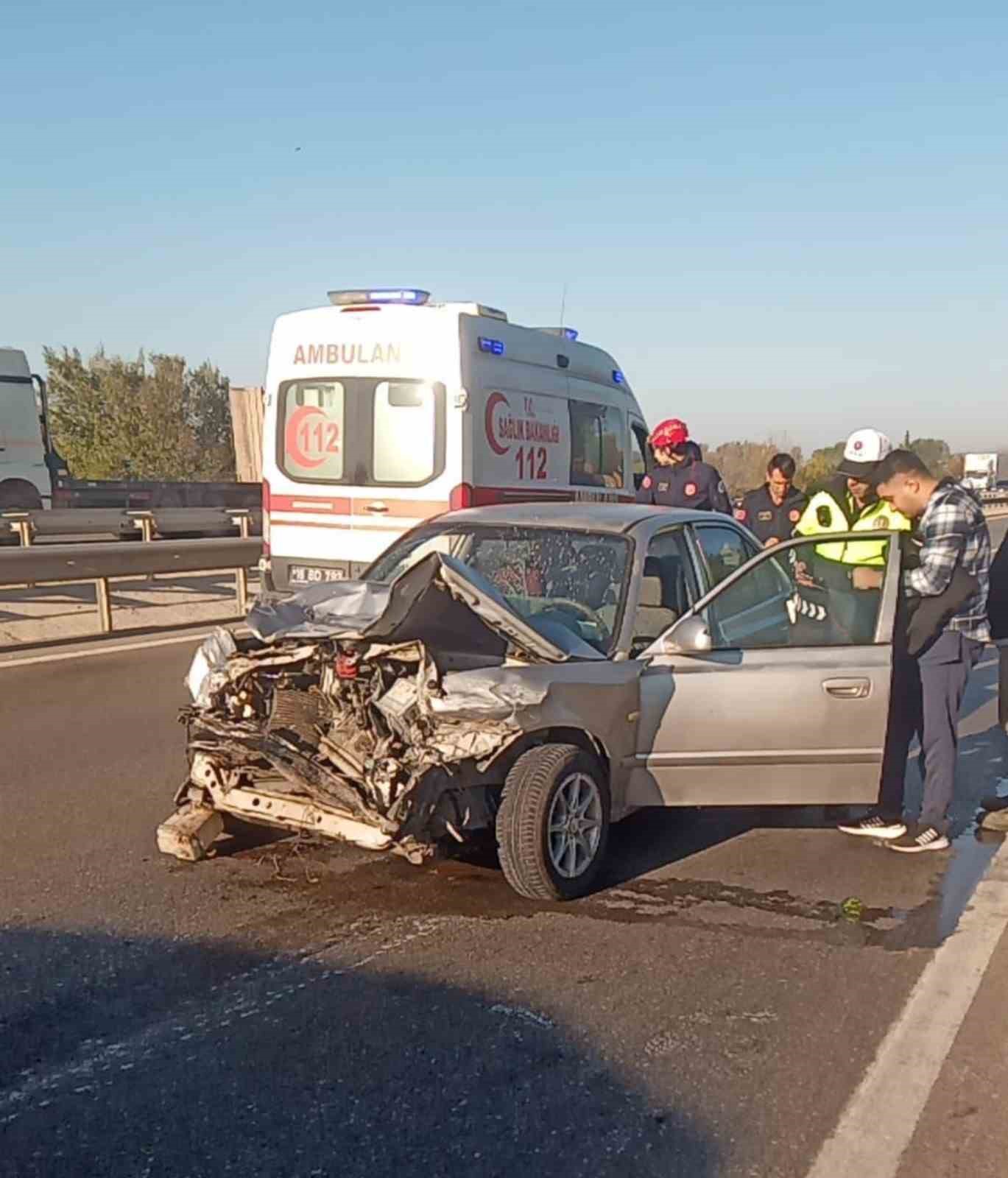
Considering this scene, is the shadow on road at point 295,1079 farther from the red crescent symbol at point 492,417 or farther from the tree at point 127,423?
the tree at point 127,423

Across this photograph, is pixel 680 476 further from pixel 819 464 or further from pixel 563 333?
pixel 819 464

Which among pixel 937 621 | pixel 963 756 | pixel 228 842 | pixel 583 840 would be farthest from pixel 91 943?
pixel 963 756

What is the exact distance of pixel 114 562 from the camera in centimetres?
1146

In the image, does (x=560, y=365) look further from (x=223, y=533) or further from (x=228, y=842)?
(x=223, y=533)

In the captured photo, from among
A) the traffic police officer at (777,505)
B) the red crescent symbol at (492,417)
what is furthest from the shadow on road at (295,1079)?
the red crescent symbol at (492,417)

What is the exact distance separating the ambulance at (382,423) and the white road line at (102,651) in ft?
5.62

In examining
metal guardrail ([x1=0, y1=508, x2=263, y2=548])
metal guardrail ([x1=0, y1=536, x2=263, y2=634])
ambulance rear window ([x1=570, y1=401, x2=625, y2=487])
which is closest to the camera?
metal guardrail ([x1=0, y1=536, x2=263, y2=634])

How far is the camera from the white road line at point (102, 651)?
9.94 m

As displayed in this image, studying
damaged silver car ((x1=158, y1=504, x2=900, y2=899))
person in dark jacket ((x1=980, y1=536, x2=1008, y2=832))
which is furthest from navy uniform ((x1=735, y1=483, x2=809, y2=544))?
damaged silver car ((x1=158, y1=504, x2=900, y2=899))

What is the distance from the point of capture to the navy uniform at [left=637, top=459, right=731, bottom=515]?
938 centimetres

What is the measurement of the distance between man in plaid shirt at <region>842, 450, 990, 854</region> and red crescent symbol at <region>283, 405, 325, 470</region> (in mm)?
5541

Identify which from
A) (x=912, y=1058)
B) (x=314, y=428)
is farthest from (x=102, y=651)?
(x=912, y=1058)

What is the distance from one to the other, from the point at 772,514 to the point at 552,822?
5148 millimetres

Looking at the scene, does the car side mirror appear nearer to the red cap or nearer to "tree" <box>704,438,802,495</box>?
the red cap
